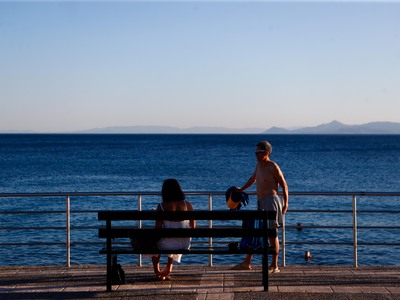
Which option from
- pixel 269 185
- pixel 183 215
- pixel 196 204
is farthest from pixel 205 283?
pixel 196 204

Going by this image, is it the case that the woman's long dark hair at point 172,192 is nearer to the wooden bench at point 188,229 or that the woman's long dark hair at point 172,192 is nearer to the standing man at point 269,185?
the wooden bench at point 188,229

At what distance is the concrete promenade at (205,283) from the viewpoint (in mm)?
7770

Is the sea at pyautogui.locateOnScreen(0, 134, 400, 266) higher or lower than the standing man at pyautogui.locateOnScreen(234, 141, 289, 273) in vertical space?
lower

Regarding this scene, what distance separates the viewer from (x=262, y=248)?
8188 mm

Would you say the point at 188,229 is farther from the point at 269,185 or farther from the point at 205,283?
the point at 269,185

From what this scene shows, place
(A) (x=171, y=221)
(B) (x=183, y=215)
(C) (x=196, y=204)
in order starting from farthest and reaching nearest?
(C) (x=196, y=204) < (A) (x=171, y=221) < (B) (x=183, y=215)

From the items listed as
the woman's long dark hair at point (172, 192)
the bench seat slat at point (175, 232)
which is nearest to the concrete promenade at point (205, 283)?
the bench seat slat at point (175, 232)

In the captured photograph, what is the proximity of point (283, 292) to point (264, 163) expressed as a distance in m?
1.85

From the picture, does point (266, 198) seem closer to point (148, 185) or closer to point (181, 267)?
point (181, 267)

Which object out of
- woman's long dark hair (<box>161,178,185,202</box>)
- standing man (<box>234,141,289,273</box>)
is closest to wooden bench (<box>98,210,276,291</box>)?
woman's long dark hair (<box>161,178,185,202</box>)

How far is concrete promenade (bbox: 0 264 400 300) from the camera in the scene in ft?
25.5

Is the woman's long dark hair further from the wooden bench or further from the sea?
the sea

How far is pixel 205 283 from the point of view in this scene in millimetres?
8445

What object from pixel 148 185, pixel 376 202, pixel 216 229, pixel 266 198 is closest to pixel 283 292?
pixel 216 229
